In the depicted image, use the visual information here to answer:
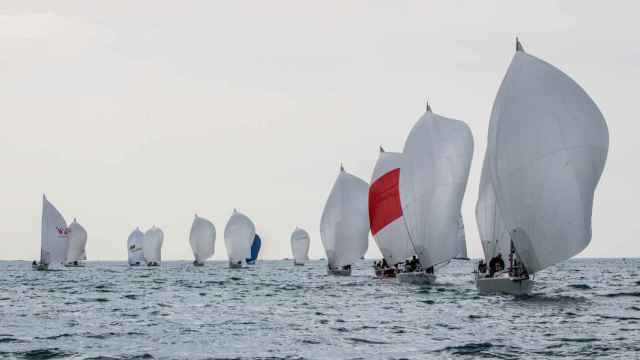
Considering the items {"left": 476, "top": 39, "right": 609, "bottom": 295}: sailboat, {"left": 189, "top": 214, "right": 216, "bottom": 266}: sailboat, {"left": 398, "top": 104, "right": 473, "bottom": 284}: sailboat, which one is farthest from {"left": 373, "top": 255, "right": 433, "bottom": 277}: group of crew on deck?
{"left": 189, "top": 214, "right": 216, "bottom": 266}: sailboat

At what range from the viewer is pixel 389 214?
64.1 metres

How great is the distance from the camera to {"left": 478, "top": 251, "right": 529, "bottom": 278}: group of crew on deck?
44719mm

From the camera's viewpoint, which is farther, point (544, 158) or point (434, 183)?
point (434, 183)

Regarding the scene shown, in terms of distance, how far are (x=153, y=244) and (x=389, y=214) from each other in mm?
86325

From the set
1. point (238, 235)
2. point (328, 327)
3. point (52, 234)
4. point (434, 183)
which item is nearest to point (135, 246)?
point (238, 235)

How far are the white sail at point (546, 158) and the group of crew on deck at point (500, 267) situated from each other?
1.14 meters

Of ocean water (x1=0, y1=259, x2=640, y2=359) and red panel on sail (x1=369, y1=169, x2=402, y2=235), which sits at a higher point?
red panel on sail (x1=369, y1=169, x2=402, y2=235)

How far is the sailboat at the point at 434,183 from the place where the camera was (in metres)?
56.7

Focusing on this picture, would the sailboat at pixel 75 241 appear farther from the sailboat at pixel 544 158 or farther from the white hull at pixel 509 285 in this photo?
the sailboat at pixel 544 158

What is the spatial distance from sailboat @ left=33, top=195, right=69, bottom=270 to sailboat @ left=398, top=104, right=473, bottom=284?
54.4 meters

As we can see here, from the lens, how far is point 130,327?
34281mm

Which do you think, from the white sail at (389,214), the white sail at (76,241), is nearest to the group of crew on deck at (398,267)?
the white sail at (389,214)

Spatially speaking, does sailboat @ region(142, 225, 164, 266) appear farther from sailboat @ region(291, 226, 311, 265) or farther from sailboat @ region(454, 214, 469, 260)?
sailboat @ region(454, 214, 469, 260)

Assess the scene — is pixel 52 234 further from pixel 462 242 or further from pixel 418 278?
pixel 418 278
